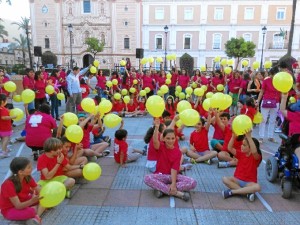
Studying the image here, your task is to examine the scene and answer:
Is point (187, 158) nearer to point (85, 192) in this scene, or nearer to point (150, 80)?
point (85, 192)

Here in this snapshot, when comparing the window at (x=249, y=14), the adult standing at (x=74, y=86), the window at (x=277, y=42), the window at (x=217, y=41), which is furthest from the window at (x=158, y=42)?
the adult standing at (x=74, y=86)

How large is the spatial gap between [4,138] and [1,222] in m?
2.68

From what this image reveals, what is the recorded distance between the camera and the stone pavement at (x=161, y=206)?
3398 millimetres

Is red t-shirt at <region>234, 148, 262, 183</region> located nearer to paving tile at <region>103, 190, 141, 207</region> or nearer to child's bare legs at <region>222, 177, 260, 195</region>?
child's bare legs at <region>222, 177, 260, 195</region>

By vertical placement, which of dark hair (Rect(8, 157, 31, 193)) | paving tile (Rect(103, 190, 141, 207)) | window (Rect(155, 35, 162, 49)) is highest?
window (Rect(155, 35, 162, 49))

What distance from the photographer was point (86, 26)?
41.5 meters

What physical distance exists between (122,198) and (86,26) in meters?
41.3

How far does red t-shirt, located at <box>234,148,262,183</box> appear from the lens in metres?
3.89

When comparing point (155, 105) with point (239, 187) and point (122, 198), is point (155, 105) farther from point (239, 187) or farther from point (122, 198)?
point (239, 187)

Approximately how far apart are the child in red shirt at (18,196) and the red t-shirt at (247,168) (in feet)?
9.04

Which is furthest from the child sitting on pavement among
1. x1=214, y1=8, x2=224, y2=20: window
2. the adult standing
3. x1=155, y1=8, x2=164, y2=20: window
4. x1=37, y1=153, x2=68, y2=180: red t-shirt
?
x1=214, y1=8, x2=224, y2=20: window

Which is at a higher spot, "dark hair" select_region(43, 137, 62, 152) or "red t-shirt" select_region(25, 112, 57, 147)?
"dark hair" select_region(43, 137, 62, 152)

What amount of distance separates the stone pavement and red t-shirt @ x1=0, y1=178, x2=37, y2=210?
49 cm

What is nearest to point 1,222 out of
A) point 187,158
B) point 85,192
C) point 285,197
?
point 85,192
